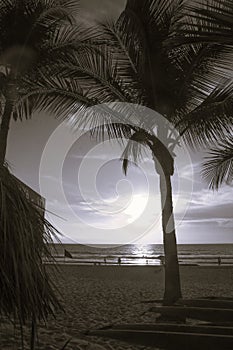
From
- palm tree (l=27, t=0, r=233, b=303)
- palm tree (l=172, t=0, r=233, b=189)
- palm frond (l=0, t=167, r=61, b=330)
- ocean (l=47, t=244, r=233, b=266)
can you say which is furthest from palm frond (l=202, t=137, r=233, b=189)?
palm frond (l=0, t=167, r=61, b=330)

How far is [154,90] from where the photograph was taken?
6.47 meters

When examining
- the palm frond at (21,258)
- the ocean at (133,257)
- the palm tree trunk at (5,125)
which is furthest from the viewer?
Result: the ocean at (133,257)

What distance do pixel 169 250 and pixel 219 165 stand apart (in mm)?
2902

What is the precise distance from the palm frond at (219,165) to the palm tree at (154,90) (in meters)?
1.49

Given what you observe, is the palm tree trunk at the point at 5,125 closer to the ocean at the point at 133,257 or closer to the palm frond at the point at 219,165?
the ocean at the point at 133,257

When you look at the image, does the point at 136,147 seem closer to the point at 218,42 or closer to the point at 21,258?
the point at 218,42

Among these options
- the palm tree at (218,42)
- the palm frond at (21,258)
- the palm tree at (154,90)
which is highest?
the palm tree at (154,90)

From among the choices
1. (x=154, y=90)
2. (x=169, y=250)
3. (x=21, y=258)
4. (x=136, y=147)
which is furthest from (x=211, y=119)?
(x=21, y=258)

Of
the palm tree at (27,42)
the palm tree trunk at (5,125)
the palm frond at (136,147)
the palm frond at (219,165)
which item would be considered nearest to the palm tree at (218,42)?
the palm frond at (219,165)

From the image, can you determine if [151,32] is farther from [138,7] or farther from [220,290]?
[220,290]

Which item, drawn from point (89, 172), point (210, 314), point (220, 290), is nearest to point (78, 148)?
point (89, 172)

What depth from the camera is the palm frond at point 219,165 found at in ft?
26.7

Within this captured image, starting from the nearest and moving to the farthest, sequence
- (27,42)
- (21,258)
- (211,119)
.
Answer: (21,258)
(27,42)
(211,119)

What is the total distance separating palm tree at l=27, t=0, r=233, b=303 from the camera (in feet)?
20.7
